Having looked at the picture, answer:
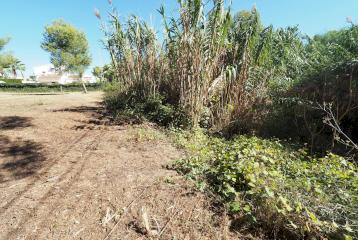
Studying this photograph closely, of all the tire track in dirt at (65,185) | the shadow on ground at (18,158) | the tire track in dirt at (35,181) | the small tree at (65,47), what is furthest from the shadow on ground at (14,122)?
the small tree at (65,47)

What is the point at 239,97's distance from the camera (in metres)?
5.70

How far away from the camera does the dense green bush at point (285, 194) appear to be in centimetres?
212

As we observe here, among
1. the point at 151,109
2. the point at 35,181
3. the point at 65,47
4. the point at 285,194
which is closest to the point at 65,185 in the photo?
the point at 35,181

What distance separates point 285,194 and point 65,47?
26749 mm

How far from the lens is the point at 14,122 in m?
5.69

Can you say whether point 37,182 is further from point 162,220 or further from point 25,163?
point 162,220

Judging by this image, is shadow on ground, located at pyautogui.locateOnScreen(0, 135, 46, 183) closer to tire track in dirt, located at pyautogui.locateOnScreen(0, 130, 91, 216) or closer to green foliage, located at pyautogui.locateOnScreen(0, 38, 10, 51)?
tire track in dirt, located at pyautogui.locateOnScreen(0, 130, 91, 216)

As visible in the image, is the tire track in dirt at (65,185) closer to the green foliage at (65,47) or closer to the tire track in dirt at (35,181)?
the tire track in dirt at (35,181)

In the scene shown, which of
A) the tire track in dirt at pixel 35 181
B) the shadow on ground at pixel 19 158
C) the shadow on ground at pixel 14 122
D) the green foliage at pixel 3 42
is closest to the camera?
the tire track in dirt at pixel 35 181

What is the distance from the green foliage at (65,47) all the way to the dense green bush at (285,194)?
2425cm

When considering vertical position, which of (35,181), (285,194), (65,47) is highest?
(65,47)

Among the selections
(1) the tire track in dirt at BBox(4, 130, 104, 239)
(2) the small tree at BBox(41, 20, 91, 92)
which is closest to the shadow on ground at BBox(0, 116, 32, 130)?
(1) the tire track in dirt at BBox(4, 130, 104, 239)

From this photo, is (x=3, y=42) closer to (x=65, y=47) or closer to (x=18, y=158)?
(x=65, y=47)

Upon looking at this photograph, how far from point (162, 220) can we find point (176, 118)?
3413mm
